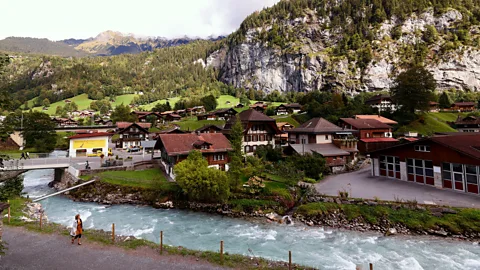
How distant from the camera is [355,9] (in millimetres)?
145250

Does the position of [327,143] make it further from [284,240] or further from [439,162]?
[284,240]

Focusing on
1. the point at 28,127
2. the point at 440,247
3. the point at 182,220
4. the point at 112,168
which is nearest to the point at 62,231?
the point at 182,220

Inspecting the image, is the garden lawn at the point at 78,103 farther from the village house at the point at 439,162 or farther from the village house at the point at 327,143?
the village house at the point at 439,162

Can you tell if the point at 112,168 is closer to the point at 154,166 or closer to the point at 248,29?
the point at 154,166

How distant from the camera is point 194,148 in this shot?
30281 millimetres

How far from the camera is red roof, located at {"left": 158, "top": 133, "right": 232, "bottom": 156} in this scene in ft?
95.4

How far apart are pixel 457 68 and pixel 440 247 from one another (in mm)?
135434

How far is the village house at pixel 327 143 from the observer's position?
109ft

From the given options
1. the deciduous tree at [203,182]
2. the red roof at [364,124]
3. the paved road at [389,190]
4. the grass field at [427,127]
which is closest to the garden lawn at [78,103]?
the deciduous tree at [203,182]

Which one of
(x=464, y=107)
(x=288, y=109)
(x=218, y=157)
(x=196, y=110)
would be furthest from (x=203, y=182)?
(x=464, y=107)

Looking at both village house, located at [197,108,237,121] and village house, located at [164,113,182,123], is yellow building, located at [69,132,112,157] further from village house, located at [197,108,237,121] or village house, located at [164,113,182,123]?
village house, located at [164,113,182,123]

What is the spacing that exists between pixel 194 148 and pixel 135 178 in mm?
7793

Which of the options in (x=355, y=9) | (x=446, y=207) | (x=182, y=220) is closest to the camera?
(x=446, y=207)

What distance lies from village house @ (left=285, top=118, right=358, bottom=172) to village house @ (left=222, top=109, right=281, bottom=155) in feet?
13.9
